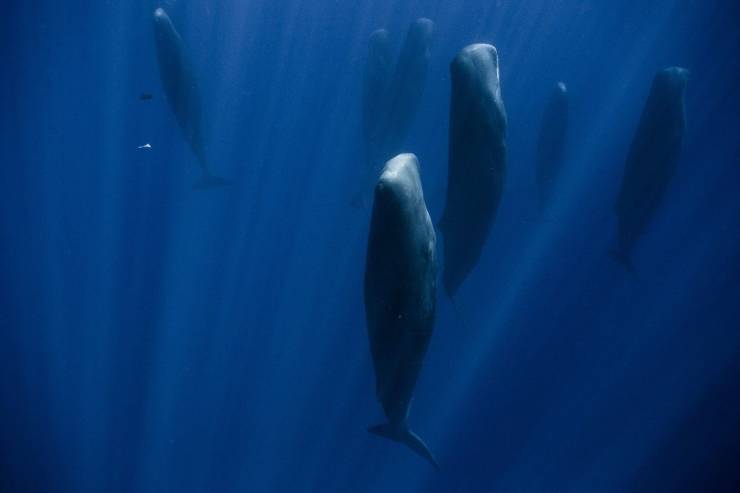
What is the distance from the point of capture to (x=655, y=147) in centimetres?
451

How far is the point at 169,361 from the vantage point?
10891 mm

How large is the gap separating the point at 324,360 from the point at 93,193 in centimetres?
970

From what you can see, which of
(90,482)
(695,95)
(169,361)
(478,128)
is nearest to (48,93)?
(169,361)

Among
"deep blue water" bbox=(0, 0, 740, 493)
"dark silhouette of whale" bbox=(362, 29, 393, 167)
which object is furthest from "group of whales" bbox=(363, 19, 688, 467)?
"deep blue water" bbox=(0, 0, 740, 493)

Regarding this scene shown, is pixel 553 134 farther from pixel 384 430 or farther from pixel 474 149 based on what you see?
pixel 384 430

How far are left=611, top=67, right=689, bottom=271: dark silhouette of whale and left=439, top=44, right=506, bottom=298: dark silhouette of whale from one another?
221cm

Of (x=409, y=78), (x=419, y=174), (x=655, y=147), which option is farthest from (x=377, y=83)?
(x=419, y=174)

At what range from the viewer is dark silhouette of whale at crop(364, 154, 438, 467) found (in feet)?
6.41

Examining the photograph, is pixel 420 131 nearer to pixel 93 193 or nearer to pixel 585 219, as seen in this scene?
pixel 585 219

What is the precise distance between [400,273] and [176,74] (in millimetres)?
4785

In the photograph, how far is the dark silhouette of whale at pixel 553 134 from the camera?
20.4 ft

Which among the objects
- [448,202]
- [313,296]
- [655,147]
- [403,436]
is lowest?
[313,296]

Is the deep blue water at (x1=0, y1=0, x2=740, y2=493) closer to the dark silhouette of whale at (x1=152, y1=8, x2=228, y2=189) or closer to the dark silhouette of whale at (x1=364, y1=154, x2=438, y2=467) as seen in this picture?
the dark silhouette of whale at (x1=152, y1=8, x2=228, y2=189)

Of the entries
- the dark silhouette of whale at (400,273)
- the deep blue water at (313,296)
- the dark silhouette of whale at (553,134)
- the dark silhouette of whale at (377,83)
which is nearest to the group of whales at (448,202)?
the dark silhouette of whale at (400,273)
